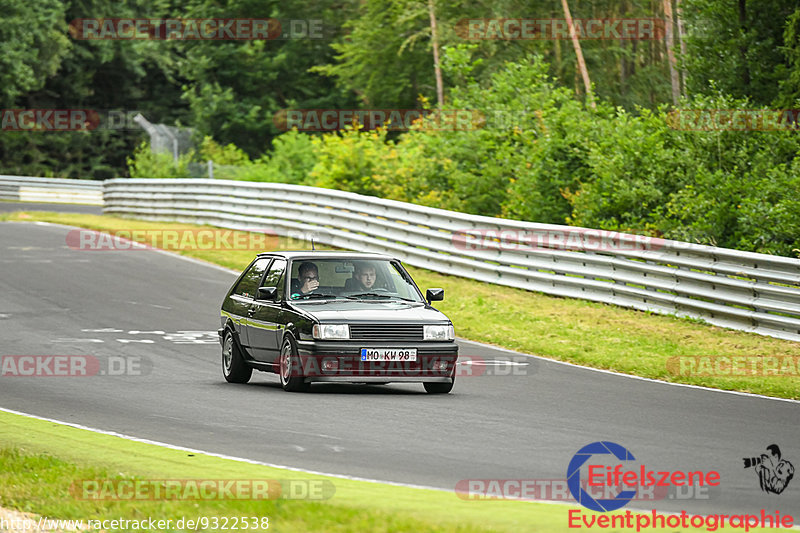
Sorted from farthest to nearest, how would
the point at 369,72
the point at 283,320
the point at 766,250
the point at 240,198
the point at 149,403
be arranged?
the point at 369,72
the point at 240,198
the point at 766,250
the point at 283,320
the point at 149,403

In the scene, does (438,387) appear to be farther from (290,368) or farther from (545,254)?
(545,254)

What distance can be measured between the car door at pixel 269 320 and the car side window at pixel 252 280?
259 mm

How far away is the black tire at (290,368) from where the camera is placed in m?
12.6

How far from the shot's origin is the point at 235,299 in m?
14.4

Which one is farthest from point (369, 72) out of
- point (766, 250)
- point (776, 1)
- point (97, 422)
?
point (97, 422)

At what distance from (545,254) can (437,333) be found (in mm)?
8633

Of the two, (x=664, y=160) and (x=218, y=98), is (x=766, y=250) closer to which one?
(x=664, y=160)

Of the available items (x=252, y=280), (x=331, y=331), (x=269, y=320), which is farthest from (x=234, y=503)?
(x=252, y=280)

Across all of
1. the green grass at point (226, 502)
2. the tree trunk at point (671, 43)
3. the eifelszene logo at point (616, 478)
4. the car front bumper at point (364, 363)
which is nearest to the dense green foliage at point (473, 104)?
the tree trunk at point (671, 43)

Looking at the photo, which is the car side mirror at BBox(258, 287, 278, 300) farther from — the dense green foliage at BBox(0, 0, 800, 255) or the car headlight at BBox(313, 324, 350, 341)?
the dense green foliage at BBox(0, 0, 800, 255)

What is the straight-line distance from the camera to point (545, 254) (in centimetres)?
2084

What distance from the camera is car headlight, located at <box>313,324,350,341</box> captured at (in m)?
12.2

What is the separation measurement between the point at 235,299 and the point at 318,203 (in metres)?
12.8

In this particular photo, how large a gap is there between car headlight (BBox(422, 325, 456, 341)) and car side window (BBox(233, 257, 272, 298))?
2460 millimetres
